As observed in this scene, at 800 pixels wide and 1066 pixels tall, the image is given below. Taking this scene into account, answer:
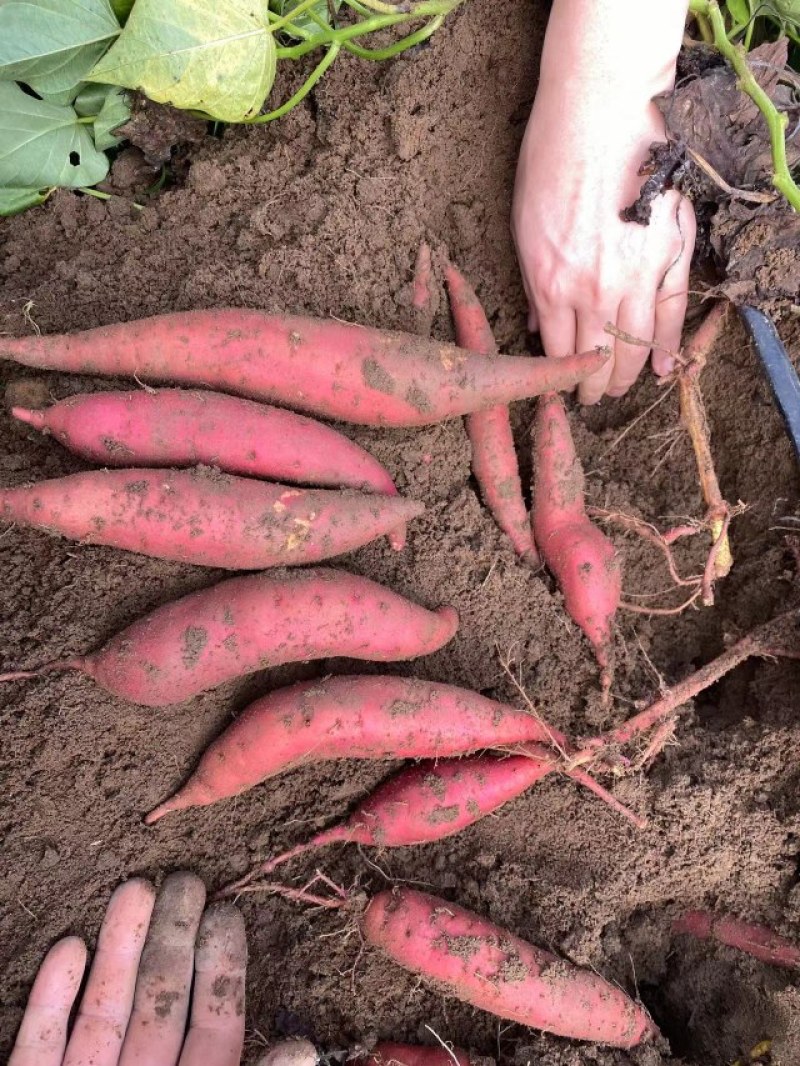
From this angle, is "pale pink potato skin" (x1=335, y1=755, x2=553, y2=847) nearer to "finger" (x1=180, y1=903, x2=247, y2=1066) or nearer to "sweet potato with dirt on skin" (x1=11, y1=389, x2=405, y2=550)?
"finger" (x1=180, y1=903, x2=247, y2=1066)

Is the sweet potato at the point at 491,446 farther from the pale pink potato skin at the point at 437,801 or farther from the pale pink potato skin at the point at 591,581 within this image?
the pale pink potato skin at the point at 437,801

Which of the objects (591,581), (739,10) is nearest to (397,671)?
(591,581)

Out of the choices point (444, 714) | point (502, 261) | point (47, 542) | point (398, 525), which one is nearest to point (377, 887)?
point (444, 714)

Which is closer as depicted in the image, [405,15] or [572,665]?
[405,15]

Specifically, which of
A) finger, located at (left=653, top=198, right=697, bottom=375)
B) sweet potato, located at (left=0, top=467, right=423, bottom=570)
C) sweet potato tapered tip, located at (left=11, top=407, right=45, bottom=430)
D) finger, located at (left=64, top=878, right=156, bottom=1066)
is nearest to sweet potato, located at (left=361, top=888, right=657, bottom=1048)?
finger, located at (left=64, top=878, right=156, bottom=1066)

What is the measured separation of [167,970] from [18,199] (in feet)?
4.33

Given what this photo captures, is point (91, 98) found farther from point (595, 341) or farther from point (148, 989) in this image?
point (148, 989)

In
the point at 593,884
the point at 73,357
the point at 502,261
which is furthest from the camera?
the point at 502,261

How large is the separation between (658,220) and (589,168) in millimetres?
144

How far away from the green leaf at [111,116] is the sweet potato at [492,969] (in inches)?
54.3

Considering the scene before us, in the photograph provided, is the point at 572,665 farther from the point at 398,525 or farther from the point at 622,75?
the point at 622,75

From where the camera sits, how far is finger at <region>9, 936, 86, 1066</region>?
126 centimetres

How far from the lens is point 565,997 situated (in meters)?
1.32

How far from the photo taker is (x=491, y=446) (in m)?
1.47
